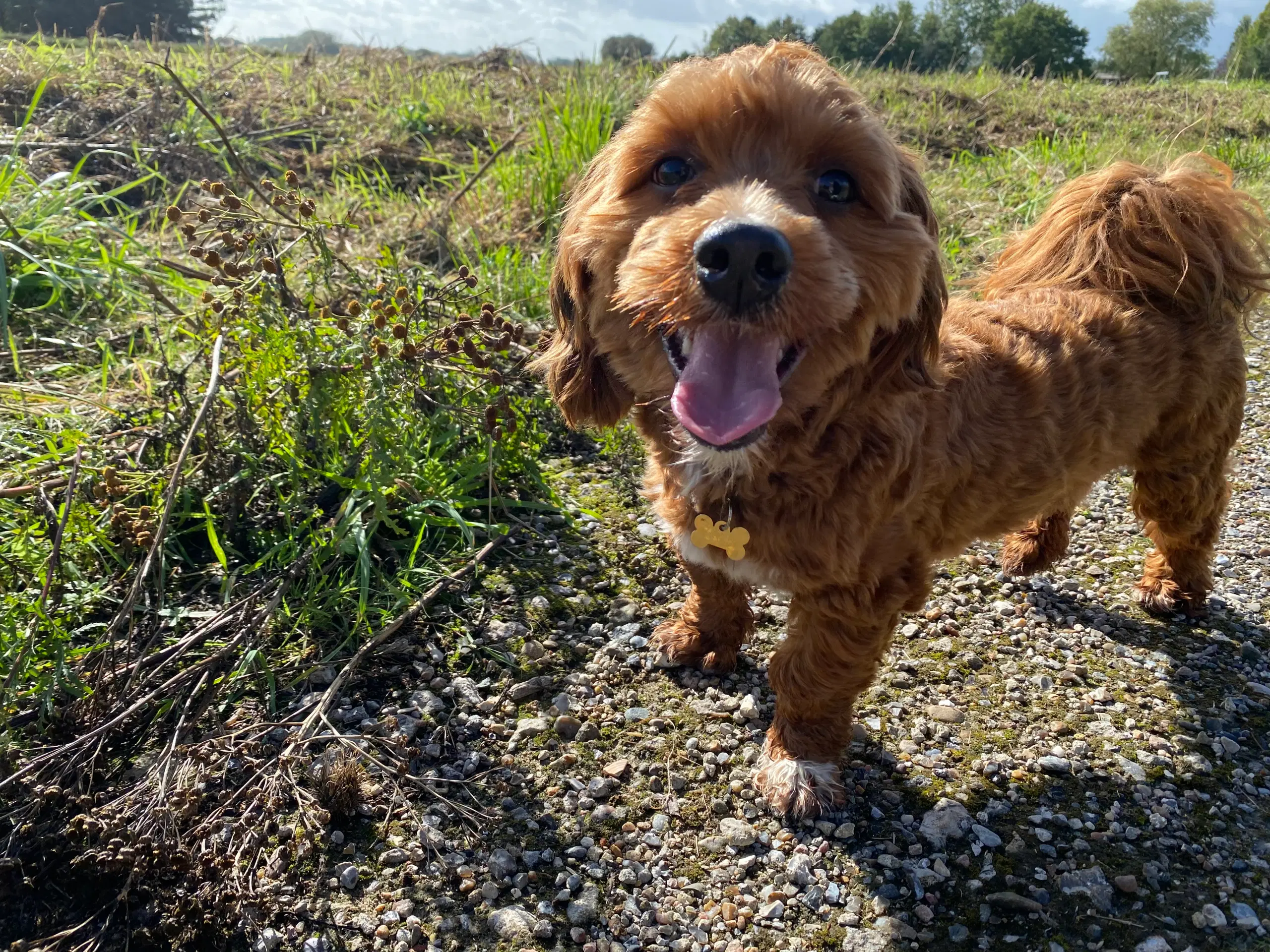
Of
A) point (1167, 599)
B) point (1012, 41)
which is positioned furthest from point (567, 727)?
point (1012, 41)

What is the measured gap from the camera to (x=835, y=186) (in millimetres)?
2654

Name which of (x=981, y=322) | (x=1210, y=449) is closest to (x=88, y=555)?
(x=981, y=322)

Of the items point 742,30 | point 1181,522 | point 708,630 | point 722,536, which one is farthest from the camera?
point 742,30

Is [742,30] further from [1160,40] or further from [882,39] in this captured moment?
[1160,40]

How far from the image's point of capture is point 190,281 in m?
4.95

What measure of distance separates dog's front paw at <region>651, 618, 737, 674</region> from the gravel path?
0.06 m

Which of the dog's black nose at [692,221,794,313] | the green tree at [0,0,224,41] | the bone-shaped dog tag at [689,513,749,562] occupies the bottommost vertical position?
the bone-shaped dog tag at [689,513,749,562]

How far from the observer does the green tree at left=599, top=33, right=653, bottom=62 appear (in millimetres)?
10570

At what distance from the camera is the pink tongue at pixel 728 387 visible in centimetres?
242

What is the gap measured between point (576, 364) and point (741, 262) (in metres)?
0.97

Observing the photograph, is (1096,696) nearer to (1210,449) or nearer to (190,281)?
(1210,449)

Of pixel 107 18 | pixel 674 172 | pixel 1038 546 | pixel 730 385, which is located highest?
pixel 107 18

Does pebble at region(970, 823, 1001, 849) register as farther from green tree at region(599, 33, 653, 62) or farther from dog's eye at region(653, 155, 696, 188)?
green tree at region(599, 33, 653, 62)

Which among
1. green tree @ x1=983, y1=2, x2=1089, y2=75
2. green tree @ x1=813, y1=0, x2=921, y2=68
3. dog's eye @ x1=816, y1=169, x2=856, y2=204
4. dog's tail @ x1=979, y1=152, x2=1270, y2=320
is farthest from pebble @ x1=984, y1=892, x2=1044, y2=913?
green tree @ x1=983, y1=2, x2=1089, y2=75
